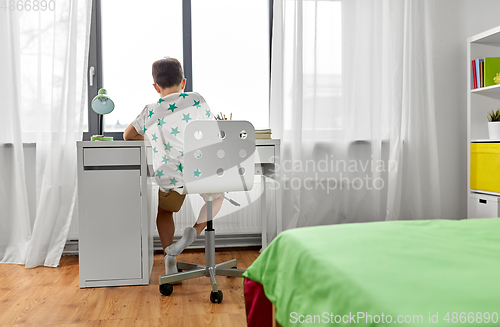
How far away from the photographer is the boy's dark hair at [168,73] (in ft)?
6.88

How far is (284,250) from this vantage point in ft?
3.26

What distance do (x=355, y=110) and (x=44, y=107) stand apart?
209 cm

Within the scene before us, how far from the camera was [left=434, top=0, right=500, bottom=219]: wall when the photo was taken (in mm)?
3002

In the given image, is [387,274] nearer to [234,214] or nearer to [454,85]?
[234,214]

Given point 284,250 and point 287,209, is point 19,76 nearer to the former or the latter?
point 287,209

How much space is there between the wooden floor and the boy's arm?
0.79 m

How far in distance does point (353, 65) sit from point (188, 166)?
159cm

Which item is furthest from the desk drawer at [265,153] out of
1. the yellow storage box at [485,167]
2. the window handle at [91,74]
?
the yellow storage box at [485,167]

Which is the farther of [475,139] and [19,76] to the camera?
[475,139]

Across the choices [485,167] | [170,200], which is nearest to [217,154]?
[170,200]

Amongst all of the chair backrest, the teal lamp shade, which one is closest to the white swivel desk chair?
the chair backrest

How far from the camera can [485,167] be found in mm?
2646

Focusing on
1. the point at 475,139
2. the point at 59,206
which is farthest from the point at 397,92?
the point at 59,206

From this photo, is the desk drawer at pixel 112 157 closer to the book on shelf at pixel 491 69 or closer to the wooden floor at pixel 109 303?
the wooden floor at pixel 109 303
